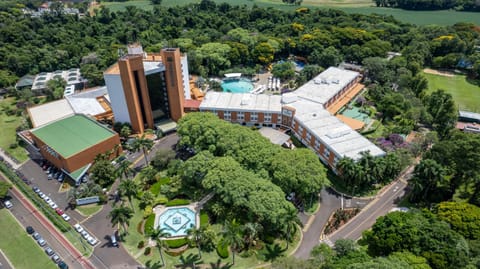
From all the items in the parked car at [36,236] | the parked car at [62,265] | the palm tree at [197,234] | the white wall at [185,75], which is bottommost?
the parked car at [62,265]

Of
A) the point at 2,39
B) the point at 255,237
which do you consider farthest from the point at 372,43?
the point at 2,39

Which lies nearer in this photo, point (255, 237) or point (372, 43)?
point (255, 237)

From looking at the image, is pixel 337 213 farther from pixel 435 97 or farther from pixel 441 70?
pixel 441 70

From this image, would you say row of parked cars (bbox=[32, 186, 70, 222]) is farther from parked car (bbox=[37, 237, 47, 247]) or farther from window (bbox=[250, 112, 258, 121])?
window (bbox=[250, 112, 258, 121])

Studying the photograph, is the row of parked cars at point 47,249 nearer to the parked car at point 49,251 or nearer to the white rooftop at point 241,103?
the parked car at point 49,251

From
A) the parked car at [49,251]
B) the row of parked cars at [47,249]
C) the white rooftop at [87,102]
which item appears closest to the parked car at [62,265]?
the row of parked cars at [47,249]
